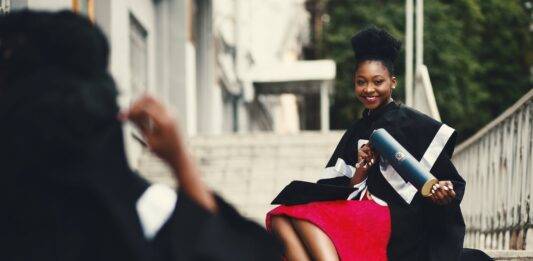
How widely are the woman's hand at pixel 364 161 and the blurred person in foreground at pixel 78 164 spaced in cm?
222

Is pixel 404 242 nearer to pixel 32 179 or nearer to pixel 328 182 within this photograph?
pixel 328 182

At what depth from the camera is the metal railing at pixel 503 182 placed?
6438 millimetres

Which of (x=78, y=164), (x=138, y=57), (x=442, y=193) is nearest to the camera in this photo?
(x=78, y=164)

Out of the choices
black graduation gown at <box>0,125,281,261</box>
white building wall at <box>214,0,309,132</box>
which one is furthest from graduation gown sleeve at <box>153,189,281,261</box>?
white building wall at <box>214,0,309,132</box>

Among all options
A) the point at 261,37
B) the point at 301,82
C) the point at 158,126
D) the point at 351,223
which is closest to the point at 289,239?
the point at 351,223

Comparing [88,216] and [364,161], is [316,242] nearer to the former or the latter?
[364,161]

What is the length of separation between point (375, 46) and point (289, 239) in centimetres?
104

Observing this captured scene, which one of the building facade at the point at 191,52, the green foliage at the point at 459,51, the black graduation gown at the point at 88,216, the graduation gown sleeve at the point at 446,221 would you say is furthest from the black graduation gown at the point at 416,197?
the green foliage at the point at 459,51

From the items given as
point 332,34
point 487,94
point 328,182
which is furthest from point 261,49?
point 328,182

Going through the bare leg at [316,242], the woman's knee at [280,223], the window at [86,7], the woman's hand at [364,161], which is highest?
the window at [86,7]

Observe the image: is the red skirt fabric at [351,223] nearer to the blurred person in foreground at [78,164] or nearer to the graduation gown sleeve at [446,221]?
the graduation gown sleeve at [446,221]

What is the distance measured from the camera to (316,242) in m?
4.16

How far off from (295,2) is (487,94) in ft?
51.2

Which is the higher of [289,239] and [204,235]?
[204,235]
